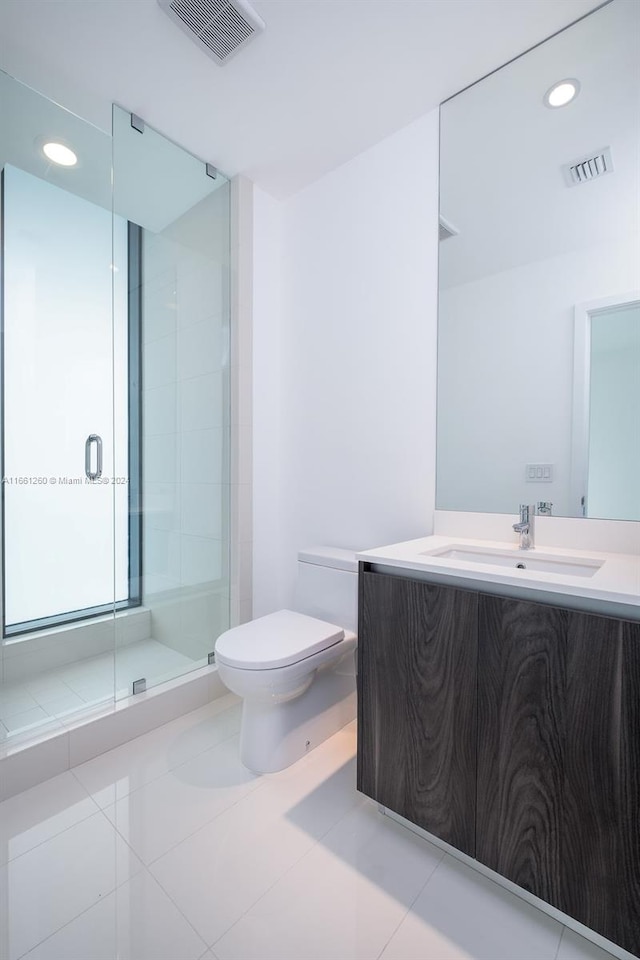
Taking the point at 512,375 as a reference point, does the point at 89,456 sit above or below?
below

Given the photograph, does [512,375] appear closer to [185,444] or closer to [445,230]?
[445,230]

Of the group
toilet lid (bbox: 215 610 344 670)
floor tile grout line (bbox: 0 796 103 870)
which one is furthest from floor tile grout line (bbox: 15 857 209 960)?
toilet lid (bbox: 215 610 344 670)

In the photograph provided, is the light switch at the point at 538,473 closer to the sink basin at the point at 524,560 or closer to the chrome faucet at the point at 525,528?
the chrome faucet at the point at 525,528

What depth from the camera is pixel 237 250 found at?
2256mm

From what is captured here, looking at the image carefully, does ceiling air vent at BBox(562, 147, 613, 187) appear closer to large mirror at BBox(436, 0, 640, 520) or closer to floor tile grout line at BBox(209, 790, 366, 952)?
large mirror at BBox(436, 0, 640, 520)

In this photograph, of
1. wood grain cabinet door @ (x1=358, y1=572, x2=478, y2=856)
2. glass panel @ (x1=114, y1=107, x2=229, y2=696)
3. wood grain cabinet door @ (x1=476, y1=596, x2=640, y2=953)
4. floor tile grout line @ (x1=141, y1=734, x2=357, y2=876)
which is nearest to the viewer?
wood grain cabinet door @ (x1=476, y1=596, x2=640, y2=953)

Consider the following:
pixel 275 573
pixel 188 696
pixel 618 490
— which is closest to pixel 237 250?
pixel 275 573

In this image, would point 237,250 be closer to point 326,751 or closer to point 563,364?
point 563,364

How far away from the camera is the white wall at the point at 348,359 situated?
6.15 ft

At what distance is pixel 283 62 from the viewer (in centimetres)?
161

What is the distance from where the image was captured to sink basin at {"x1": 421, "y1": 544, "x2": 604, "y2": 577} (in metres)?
1.32

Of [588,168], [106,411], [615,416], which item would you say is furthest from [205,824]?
[588,168]

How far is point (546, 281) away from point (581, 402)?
1.48 ft

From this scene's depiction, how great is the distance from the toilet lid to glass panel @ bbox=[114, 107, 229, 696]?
0.61 meters
